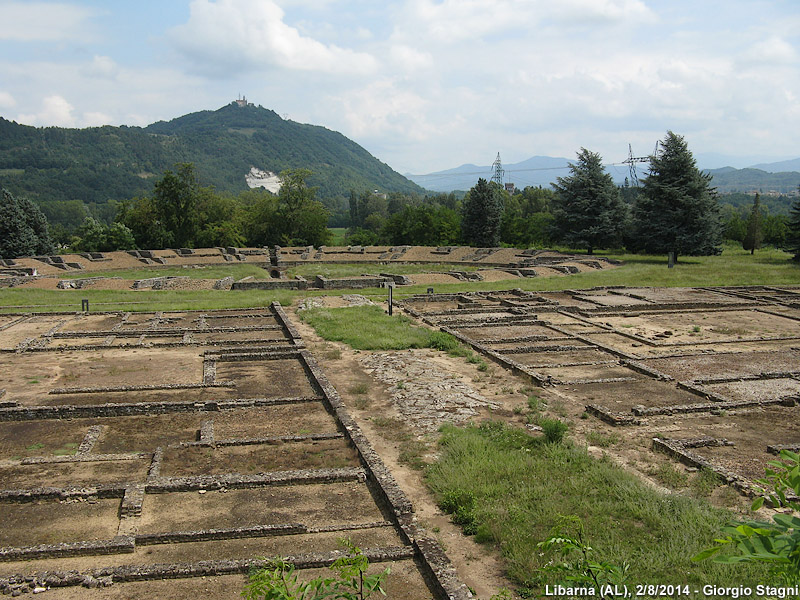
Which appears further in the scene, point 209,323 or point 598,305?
point 598,305

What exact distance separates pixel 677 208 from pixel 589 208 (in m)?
7.35

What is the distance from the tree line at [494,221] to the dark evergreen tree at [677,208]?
A: 0.22ft

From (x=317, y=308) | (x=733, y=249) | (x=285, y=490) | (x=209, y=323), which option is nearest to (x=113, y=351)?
(x=209, y=323)

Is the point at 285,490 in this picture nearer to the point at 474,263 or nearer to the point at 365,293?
the point at 365,293

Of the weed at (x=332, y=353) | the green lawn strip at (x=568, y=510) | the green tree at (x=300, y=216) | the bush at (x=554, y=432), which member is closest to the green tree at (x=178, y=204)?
the green tree at (x=300, y=216)

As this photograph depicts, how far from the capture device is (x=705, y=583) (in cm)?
587

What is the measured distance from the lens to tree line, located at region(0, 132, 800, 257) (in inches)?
1583

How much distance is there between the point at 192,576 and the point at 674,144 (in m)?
42.7

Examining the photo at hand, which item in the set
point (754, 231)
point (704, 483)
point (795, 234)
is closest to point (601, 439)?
point (704, 483)

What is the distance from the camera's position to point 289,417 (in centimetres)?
1162

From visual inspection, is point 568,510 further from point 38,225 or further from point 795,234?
point 38,225

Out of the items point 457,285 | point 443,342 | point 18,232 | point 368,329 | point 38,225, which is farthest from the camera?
point 38,225

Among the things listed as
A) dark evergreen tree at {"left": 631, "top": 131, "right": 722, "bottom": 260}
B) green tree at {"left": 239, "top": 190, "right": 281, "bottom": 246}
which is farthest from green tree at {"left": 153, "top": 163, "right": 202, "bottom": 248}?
dark evergreen tree at {"left": 631, "top": 131, "right": 722, "bottom": 260}

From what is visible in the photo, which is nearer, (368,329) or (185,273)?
(368,329)
